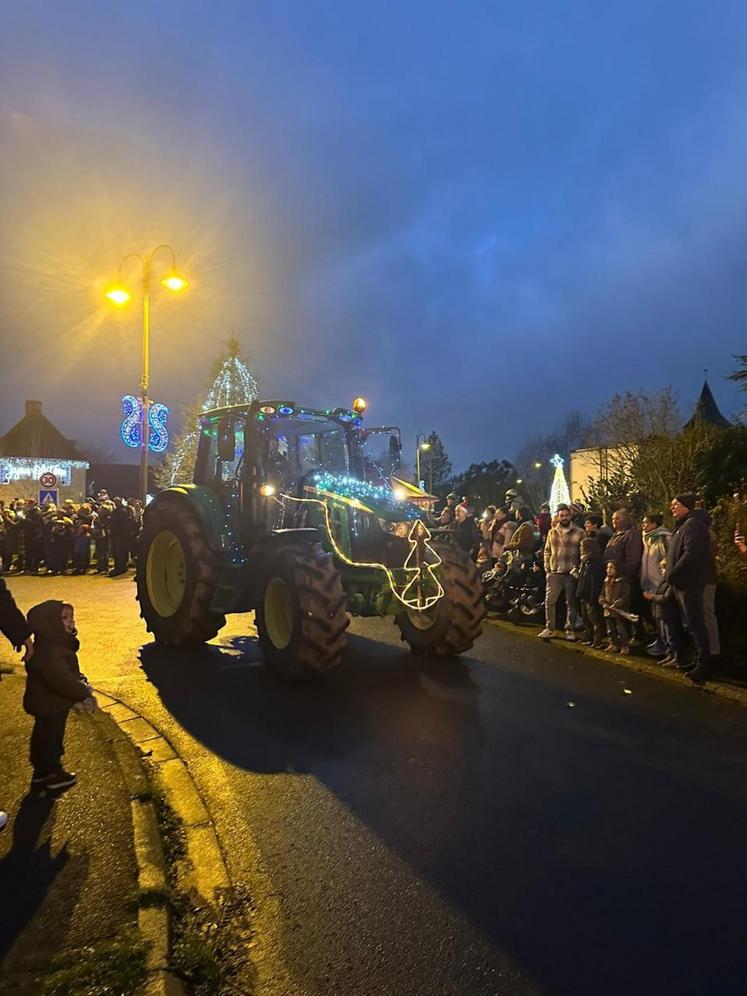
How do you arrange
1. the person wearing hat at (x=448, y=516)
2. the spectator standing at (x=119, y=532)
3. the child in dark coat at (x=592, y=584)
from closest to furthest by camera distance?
the child in dark coat at (x=592, y=584), the person wearing hat at (x=448, y=516), the spectator standing at (x=119, y=532)

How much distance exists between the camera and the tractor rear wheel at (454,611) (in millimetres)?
8039

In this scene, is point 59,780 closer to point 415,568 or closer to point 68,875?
point 68,875

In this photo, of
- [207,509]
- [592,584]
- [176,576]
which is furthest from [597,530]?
[176,576]

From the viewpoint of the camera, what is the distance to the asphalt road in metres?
3.00

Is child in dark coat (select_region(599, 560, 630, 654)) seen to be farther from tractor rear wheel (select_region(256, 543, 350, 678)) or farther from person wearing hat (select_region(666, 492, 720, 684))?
tractor rear wheel (select_region(256, 543, 350, 678))

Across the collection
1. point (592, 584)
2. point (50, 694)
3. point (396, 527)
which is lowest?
point (50, 694)

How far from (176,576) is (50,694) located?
524 centimetres

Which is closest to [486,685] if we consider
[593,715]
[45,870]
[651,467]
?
[593,715]

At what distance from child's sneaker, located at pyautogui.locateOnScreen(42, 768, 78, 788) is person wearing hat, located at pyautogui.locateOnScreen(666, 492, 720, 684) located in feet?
18.8

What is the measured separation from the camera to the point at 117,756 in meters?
5.11

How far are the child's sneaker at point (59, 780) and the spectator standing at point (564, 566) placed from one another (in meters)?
6.67

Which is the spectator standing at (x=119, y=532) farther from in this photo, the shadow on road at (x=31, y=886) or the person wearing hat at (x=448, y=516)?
the shadow on road at (x=31, y=886)

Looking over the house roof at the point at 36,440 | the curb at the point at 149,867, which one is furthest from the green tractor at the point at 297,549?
the house roof at the point at 36,440

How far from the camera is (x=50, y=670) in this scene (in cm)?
450
